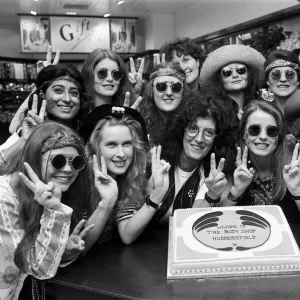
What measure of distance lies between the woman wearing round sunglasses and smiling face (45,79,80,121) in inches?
57.7

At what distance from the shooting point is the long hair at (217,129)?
92.9 inches

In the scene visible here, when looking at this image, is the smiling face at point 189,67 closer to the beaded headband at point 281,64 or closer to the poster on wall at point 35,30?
the beaded headband at point 281,64

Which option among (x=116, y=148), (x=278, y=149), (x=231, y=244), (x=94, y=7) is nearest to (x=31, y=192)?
Result: (x=116, y=148)

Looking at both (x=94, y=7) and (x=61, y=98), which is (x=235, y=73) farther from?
(x=94, y=7)

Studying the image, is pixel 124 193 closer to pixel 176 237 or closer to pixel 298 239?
pixel 176 237

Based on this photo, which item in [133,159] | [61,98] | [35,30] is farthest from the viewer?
[35,30]

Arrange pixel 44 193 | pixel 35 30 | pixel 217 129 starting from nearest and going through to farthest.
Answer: pixel 44 193 < pixel 217 129 < pixel 35 30

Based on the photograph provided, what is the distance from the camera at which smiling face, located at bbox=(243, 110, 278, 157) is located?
2254 mm

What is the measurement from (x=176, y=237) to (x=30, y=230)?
592 mm

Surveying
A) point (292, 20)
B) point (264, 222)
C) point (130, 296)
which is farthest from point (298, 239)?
point (292, 20)

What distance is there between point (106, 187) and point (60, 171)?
0.87ft

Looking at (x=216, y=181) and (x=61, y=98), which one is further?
(x=61, y=98)

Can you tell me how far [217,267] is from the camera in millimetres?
1564

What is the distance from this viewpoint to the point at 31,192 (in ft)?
5.60
